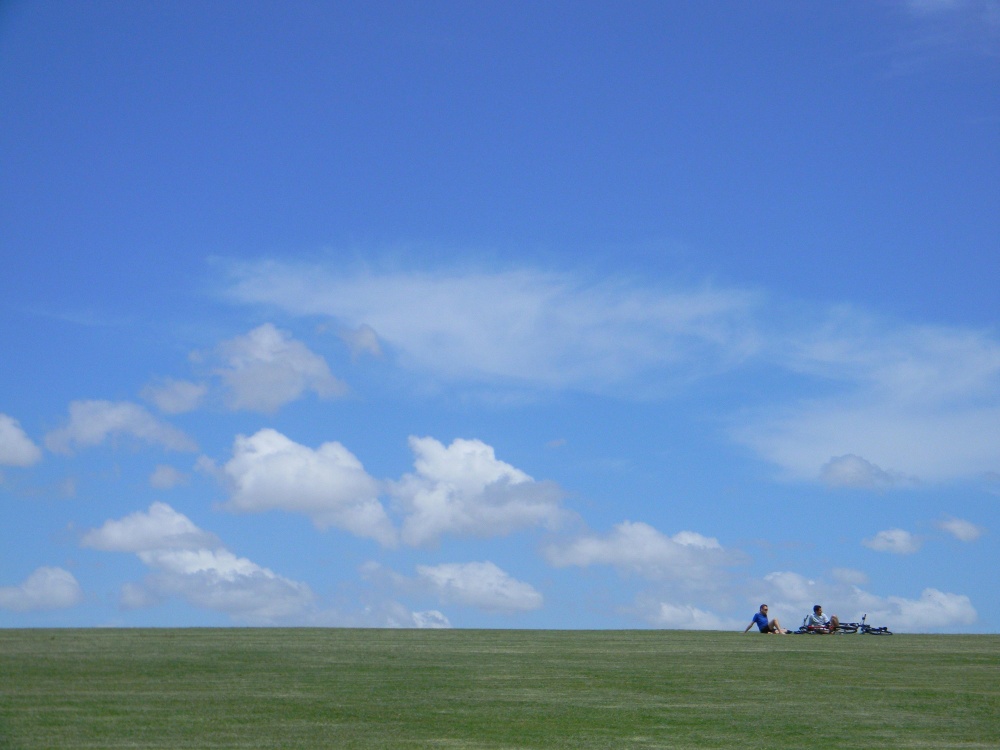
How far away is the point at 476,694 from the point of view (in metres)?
23.3

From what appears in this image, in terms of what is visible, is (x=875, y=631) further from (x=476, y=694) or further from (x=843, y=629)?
(x=476, y=694)

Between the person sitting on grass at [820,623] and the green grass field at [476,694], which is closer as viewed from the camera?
the green grass field at [476,694]

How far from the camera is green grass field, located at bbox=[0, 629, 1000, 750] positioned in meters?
18.8

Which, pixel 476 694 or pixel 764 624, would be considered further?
pixel 764 624

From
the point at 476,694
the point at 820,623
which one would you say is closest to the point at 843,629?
the point at 820,623

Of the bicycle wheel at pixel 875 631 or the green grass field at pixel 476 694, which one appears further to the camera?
the bicycle wheel at pixel 875 631

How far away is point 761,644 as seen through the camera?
3762cm

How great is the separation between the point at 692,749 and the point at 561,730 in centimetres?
252

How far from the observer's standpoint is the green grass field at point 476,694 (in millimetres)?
18844

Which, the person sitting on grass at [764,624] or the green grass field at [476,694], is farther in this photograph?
the person sitting on grass at [764,624]

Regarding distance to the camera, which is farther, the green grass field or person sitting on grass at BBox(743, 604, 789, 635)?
person sitting on grass at BBox(743, 604, 789, 635)

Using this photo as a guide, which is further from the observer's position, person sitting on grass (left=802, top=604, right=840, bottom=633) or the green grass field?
person sitting on grass (left=802, top=604, right=840, bottom=633)

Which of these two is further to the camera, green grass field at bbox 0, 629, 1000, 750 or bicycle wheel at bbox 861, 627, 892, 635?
bicycle wheel at bbox 861, 627, 892, 635

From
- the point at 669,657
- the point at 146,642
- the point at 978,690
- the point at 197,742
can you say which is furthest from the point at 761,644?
the point at 197,742
